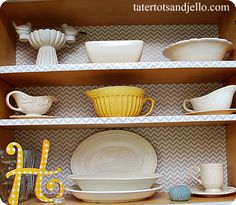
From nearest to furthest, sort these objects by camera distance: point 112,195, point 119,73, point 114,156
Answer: point 112,195
point 119,73
point 114,156

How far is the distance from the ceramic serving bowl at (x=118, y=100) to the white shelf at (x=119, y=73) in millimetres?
65

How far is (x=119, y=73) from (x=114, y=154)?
32cm

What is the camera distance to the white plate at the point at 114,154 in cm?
146

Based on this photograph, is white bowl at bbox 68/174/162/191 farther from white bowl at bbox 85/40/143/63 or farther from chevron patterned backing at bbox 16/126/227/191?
white bowl at bbox 85/40/143/63

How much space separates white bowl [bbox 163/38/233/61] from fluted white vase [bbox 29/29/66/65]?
1.32 feet

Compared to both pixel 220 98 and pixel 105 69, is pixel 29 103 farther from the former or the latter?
pixel 220 98

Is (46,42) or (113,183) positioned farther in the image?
(46,42)

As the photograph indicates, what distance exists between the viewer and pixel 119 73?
1335 millimetres

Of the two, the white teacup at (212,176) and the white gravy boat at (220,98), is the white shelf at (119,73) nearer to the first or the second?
the white gravy boat at (220,98)

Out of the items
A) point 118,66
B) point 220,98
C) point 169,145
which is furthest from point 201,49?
point 169,145

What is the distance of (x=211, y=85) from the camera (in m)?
1.52

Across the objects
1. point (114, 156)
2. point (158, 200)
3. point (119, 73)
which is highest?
point (119, 73)

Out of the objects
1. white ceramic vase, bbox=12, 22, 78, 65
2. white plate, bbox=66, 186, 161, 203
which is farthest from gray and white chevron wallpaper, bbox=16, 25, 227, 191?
white plate, bbox=66, 186, 161, 203

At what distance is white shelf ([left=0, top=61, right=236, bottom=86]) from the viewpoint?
49.2 inches
